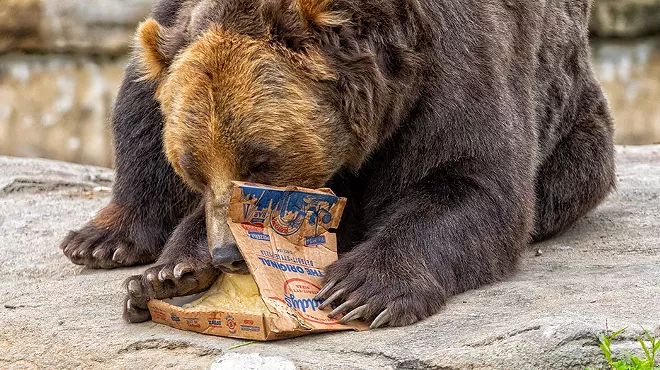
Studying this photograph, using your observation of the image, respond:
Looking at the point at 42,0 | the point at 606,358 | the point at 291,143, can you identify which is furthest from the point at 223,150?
the point at 42,0

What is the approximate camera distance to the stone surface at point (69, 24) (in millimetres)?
10484

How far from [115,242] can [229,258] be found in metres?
1.52

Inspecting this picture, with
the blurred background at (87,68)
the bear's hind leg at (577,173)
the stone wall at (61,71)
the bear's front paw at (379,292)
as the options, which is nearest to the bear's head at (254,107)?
→ the bear's front paw at (379,292)

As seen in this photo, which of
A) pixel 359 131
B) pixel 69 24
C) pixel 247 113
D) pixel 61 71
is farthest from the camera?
pixel 61 71

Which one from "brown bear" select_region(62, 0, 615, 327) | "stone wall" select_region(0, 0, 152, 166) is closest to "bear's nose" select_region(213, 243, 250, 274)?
"brown bear" select_region(62, 0, 615, 327)

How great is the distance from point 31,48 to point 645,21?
637 cm

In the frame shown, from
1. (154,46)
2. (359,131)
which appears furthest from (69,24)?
(359,131)

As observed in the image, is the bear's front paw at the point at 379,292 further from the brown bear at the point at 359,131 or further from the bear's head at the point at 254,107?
the bear's head at the point at 254,107

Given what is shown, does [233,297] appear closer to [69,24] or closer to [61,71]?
[69,24]

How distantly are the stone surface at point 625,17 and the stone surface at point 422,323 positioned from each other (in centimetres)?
586

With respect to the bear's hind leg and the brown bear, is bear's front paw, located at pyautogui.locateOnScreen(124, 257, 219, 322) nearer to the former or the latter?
the brown bear

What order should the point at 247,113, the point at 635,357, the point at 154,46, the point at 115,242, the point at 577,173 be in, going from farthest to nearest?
1. the point at 577,173
2. the point at 115,242
3. the point at 154,46
4. the point at 247,113
5. the point at 635,357

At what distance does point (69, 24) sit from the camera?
34.8ft

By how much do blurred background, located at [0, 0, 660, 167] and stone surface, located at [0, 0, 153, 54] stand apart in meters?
0.01
